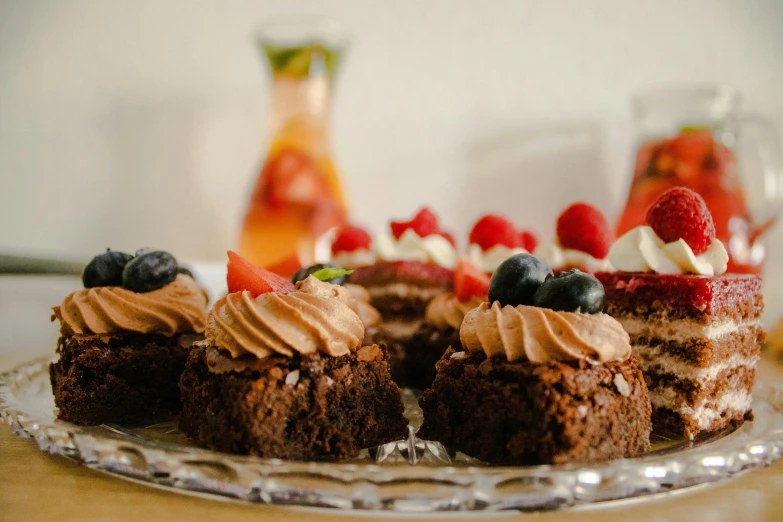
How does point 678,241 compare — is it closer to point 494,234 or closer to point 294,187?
point 494,234

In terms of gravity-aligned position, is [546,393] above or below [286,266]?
below

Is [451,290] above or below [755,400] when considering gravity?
above

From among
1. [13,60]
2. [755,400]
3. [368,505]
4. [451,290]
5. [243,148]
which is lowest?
[755,400]

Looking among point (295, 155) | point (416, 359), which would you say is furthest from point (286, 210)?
point (416, 359)

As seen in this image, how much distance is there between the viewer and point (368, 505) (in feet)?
4.50

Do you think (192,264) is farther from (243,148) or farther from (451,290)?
(451,290)

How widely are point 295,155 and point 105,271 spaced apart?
1.65m

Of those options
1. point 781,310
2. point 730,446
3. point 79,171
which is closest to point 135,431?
point 730,446

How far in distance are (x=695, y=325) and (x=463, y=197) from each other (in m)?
2.26

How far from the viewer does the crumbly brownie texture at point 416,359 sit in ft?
10.1

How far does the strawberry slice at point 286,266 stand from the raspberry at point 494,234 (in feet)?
3.34

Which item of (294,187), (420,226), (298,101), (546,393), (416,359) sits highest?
(298,101)

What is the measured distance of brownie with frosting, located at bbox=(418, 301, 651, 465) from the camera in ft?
Answer: 5.53

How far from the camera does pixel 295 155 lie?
3738 mm
